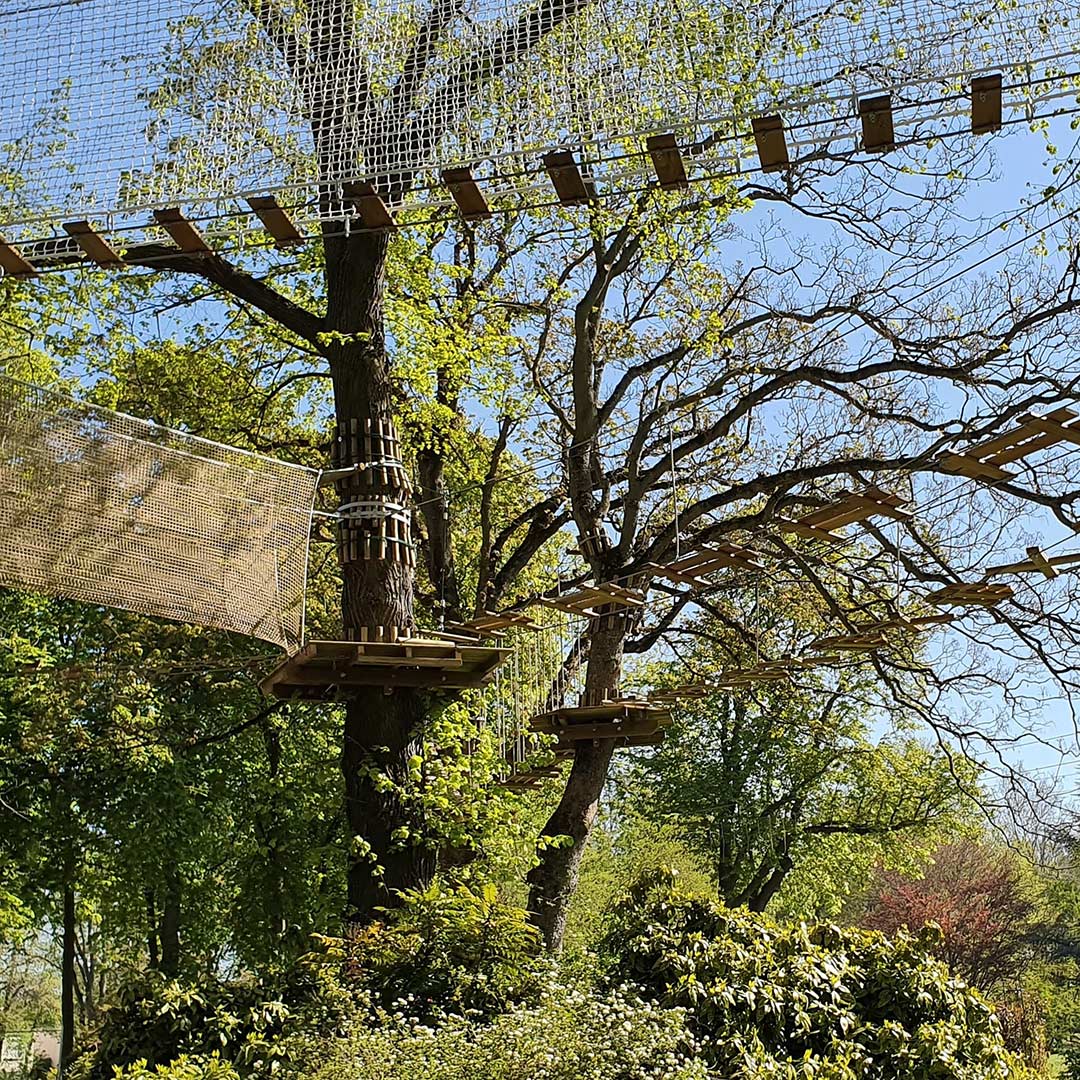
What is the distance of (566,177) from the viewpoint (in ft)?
12.4

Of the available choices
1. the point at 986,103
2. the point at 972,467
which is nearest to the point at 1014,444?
the point at 972,467

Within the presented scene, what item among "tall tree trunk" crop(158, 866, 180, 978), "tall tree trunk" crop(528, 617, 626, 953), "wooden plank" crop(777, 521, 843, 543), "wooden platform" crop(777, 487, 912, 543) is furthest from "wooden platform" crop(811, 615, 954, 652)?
"tall tree trunk" crop(158, 866, 180, 978)

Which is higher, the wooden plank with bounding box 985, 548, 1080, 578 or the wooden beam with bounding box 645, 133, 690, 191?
the wooden beam with bounding box 645, 133, 690, 191

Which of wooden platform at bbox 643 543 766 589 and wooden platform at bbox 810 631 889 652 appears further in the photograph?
wooden platform at bbox 810 631 889 652

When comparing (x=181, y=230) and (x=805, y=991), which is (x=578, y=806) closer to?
(x=805, y=991)

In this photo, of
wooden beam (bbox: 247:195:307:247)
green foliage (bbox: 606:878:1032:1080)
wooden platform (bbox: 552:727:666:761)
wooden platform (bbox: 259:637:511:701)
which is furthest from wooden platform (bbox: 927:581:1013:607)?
wooden beam (bbox: 247:195:307:247)

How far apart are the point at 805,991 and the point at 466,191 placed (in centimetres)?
418

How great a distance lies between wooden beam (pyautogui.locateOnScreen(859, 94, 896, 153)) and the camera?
143 inches

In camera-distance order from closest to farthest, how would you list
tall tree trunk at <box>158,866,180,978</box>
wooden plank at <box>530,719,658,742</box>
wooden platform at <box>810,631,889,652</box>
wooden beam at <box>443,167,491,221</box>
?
wooden beam at <box>443,167,491,221</box>, wooden platform at <box>810,631,889,652</box>, wooden plank at <box>530,719,658,742</box>, tall tree trunk at <box>158,866,180,978</box>

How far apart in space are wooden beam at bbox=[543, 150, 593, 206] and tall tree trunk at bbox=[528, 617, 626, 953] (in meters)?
6.15

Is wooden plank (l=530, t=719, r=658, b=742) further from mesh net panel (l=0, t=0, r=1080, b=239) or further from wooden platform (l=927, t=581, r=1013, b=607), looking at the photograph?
mesh net panel (l=0, t=0, r=1080, b=239)

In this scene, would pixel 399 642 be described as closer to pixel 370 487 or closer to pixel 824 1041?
pixel 370 487

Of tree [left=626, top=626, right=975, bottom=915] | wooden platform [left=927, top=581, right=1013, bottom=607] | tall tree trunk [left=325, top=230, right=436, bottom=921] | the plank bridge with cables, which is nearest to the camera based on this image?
the plank bridge with cables

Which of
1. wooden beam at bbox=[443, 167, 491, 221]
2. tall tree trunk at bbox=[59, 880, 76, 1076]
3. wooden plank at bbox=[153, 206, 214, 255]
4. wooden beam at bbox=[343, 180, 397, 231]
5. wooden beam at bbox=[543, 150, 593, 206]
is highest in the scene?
wooden beam at bbox=[343, 180, 397, 231]
